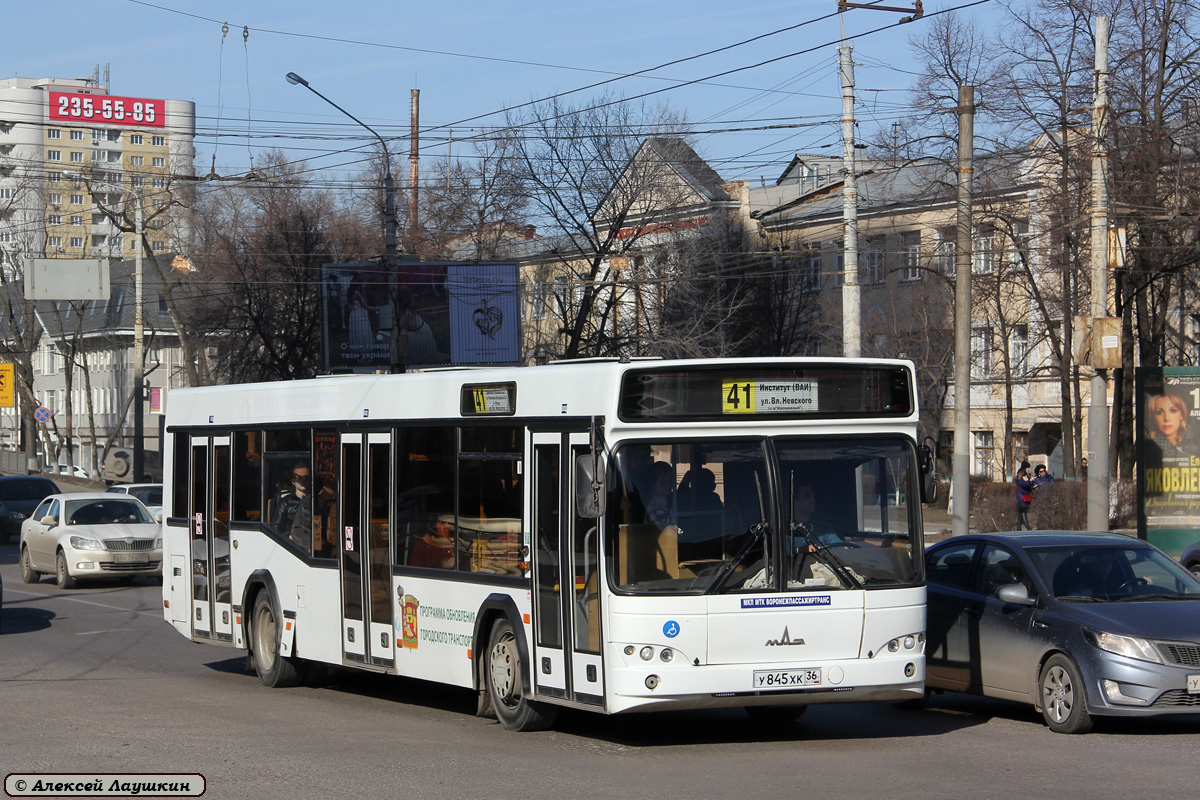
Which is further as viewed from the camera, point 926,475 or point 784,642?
point 926,475

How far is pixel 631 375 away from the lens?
9.27 metres

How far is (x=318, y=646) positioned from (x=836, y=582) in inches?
196

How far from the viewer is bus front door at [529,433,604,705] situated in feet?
30.4

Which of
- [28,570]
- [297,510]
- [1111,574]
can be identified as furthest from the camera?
[28,570]

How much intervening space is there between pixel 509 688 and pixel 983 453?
4986 cm

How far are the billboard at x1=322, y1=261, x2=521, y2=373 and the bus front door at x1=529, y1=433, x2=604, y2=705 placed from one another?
3348cm

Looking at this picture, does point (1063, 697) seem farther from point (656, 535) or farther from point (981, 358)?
point (981, 358)

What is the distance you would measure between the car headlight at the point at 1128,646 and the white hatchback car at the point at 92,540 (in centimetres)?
1849

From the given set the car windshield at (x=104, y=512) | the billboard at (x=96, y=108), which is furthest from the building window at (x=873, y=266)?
the billboard at (x=96, y=108)

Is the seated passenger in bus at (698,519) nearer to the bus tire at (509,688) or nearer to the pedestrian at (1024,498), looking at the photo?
the bus tire at (509,688)

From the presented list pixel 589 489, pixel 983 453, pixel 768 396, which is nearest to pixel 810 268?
pixel 983 453

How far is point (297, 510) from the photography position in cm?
1281

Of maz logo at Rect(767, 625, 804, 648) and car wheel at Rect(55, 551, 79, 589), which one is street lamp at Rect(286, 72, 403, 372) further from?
maz logo at Rect(767, 625, 804, 648)

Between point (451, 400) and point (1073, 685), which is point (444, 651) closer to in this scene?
point (451, 400)
